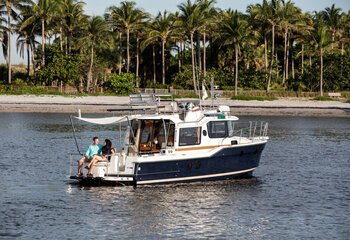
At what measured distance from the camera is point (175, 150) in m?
33.8

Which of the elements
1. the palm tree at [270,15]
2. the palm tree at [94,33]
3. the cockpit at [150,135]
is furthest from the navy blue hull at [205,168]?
the palm tree at [94,33]

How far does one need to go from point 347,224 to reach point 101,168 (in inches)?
409

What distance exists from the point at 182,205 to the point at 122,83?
69.2 m

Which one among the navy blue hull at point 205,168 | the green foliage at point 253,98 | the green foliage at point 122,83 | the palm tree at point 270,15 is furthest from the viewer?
the palm tree at point 270,15

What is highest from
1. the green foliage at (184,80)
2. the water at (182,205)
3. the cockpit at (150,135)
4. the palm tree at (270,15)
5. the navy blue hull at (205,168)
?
the palm tree at (270,15)

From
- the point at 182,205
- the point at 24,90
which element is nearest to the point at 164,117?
the point at 182,205

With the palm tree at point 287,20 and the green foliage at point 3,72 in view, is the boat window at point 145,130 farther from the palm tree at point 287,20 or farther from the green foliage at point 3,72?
the green foliage at point 3,72

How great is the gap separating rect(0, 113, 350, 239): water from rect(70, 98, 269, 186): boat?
0.50 m

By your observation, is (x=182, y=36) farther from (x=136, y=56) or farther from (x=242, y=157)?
(x=242, y=157)

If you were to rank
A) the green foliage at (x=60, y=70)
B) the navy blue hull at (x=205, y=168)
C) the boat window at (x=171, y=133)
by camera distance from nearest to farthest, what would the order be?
1. the navy blue hull at (x=205, y=168)
2. the boat window at (x=171, y=133)
3. the green foliage at (x=60, y=70)

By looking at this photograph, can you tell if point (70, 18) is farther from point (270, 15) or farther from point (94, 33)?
point (270, 15)

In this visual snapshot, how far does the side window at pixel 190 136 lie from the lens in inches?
1346

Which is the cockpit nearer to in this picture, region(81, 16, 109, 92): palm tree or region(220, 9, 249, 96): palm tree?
region(220, 9, 249, 96): palm tree

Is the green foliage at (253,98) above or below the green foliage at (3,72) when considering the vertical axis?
below
